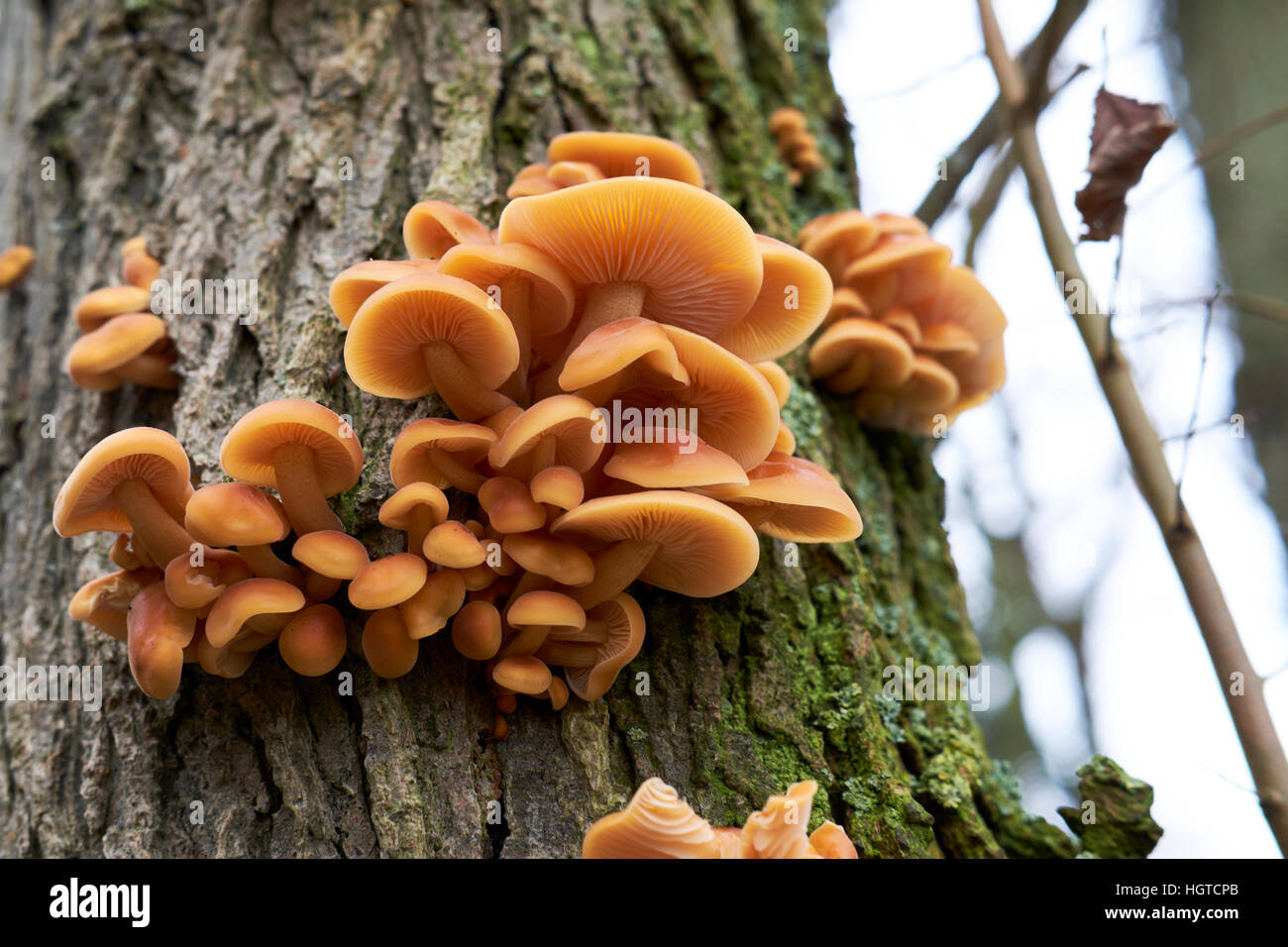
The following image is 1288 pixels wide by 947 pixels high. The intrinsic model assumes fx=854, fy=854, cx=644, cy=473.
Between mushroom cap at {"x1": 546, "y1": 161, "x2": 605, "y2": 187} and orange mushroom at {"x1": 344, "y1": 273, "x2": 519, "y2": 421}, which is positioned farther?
mushroom cap at {"x1": 546, "y1": 161, "x2": 605, "y2": 187}

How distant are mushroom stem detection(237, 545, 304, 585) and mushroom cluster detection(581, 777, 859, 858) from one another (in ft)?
3.18

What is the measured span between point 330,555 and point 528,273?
2.69ft

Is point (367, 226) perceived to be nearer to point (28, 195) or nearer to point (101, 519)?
point (101, 519)

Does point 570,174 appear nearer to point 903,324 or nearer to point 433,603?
point 433,603

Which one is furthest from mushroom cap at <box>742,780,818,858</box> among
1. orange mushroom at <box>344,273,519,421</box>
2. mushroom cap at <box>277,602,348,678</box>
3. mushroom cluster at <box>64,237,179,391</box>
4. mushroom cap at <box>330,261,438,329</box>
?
mushroom cluster at <box>64,237,179,391</box>

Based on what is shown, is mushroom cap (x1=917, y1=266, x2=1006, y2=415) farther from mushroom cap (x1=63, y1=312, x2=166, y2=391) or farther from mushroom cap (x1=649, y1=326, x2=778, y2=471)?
mushroom cap (x1=63, y1=312, x2=166, y2=391)

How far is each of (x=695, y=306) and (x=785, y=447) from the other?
0.46 m

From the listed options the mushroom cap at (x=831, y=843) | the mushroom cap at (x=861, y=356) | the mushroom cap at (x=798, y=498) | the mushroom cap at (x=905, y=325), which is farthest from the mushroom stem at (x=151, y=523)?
the mushroom cap at (x=905, y=325)

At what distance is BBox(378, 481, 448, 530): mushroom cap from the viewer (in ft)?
6.17

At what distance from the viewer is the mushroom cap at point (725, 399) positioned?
6.49 ft

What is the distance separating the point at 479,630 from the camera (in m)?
1.97

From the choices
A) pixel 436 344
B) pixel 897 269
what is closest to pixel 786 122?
pixel 897 269
